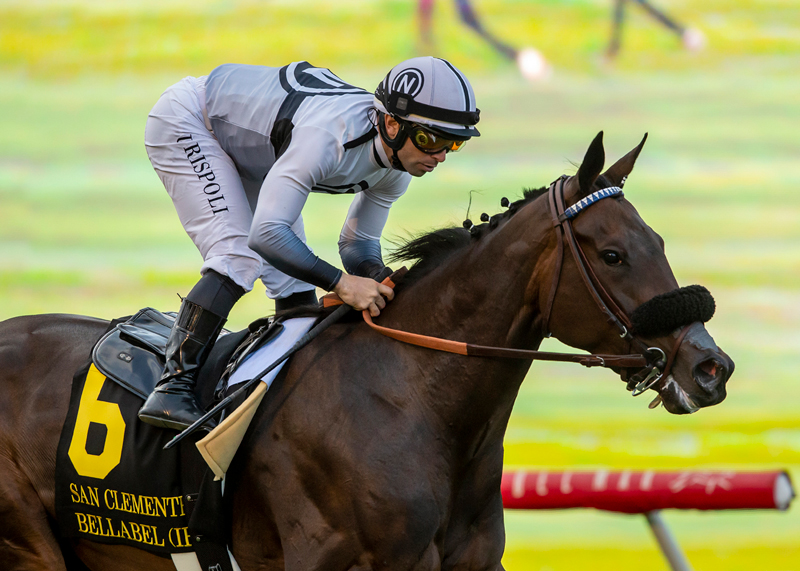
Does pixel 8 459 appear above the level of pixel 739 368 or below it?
above

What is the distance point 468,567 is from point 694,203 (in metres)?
4.77

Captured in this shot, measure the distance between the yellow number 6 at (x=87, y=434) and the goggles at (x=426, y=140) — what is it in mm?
1217

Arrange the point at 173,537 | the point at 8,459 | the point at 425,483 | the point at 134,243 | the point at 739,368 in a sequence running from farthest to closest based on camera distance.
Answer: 1. the point at 134,243
2. the point at 739,368
3. the point at 8,459
4. the point at 173,537
5. the point at 425,483

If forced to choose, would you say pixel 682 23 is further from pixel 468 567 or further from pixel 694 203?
pixel 468 567

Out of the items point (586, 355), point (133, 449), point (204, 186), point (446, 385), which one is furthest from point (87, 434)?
point (586, 355)

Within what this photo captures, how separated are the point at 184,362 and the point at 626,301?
125 cm

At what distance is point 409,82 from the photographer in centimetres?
248

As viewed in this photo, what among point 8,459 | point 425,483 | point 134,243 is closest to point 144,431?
point 8,459

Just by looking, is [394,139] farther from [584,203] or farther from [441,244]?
[584,203]

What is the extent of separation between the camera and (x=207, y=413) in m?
2.46

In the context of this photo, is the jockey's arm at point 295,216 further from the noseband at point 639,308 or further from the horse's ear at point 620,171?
the horse's ear at point 620,171

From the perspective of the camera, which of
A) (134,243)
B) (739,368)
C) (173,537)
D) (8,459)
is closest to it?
(173,537)

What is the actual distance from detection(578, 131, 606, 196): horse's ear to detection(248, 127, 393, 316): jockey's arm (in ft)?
2.13

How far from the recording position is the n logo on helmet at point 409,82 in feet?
8.09
